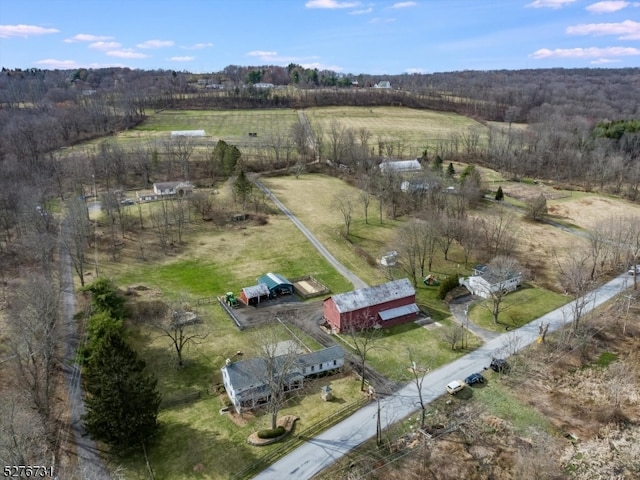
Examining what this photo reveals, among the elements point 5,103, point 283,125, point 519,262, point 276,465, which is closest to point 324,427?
point 276,465

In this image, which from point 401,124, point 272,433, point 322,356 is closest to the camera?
point 272,433

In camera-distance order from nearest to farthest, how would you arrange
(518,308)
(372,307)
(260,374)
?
1. (260,374)
2. (372,307)
3. (518,308)

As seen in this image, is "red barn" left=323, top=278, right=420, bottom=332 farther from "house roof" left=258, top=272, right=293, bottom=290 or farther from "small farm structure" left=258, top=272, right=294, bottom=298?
"house roof" left=258, top=272, right=293, bottom=290

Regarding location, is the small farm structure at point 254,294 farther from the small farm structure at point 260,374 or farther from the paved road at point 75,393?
the paved road at point 75,393

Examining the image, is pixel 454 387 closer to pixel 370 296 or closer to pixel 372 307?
pixel 372 307

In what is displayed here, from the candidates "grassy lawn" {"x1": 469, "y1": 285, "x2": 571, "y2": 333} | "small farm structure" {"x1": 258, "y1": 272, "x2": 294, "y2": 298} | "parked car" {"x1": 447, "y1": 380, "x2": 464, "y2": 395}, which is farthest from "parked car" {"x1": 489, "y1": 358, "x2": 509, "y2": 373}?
"small farm structure" {"x1": 258, "y1": 272, "x2": 294, "y2": 298}

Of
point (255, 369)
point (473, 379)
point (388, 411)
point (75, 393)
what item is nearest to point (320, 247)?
point (255, 369)
